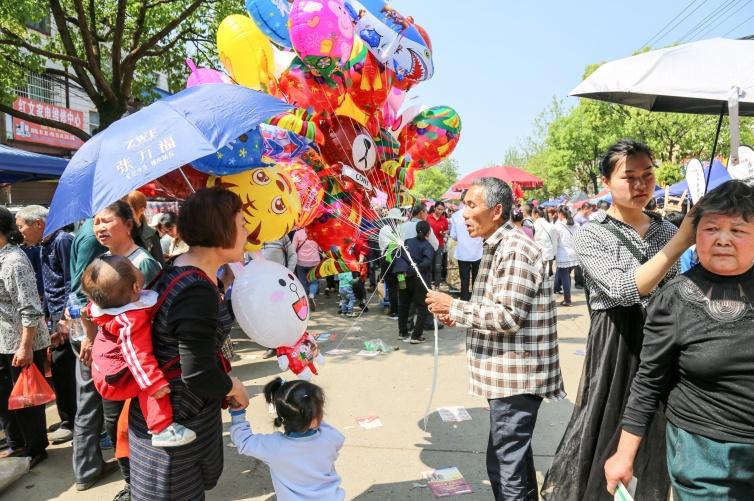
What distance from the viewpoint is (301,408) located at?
2174mm

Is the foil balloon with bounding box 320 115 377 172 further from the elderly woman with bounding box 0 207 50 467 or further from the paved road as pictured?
the elderly woman with bounding box 0 207 50 467

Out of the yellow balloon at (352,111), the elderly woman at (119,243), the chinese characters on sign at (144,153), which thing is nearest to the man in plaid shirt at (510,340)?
the chinese characters on sign at (144,153)

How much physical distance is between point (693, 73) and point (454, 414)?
3.14 m

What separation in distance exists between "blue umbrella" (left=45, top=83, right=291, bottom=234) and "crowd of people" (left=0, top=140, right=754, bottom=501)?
Result: 21 cm

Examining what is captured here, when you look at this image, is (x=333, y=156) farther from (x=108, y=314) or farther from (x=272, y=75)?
(x=108, y=314)

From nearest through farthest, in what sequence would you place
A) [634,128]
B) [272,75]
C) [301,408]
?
1. [301,408]
2. [272,75]
3. [634,128]

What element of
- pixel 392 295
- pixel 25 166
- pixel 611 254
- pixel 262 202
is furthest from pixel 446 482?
pixel 25 166

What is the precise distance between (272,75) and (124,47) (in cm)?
1055

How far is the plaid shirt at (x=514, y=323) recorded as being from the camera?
7.24 feet

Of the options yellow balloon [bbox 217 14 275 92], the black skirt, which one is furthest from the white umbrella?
yellow balloon [bbox 217 14 275 92]

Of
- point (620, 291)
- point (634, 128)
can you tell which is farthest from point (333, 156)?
point (634, 128)

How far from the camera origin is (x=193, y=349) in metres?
1.75

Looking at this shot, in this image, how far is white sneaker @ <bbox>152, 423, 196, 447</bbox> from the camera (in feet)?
5.93

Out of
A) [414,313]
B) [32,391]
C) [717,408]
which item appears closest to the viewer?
[717,408]
